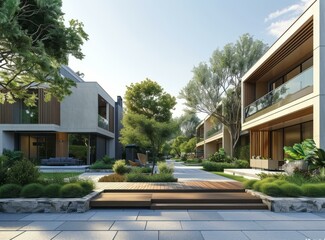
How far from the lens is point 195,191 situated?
10891mm

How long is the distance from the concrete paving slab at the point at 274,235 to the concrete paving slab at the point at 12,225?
4700 millimetres

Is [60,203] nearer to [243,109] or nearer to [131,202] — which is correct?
[131,202]

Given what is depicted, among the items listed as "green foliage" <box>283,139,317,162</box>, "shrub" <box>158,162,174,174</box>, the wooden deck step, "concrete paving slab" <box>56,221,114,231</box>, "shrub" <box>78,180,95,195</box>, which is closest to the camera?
"concrete paving slab" <box>56,221,114,231</box>

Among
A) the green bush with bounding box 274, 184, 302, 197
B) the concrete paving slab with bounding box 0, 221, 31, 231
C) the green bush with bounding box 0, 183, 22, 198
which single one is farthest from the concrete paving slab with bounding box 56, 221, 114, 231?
the green bush with bounding box 274, 184, 302, 197

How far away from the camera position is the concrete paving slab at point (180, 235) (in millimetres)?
6113

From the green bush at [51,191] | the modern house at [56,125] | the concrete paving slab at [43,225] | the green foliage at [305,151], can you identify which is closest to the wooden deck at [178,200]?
the green bush at [51,191]

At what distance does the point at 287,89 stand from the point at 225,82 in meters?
16.5

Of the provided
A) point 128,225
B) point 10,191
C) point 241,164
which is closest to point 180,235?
point 128,225

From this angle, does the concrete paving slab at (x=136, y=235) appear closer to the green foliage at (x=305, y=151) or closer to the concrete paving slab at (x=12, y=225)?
the concrete paving slab at (x=12, y=225)

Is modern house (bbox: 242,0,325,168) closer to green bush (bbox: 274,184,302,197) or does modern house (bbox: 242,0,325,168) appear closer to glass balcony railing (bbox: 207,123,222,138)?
green bush (bbox: 274,184,302,197)

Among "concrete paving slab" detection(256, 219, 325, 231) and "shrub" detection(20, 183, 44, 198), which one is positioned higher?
"shrub" detection(20, 183, 44, 198)

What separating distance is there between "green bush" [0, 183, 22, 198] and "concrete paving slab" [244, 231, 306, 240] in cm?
624

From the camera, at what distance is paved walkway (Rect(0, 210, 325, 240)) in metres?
6.29

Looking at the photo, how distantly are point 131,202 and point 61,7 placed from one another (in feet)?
19.1
